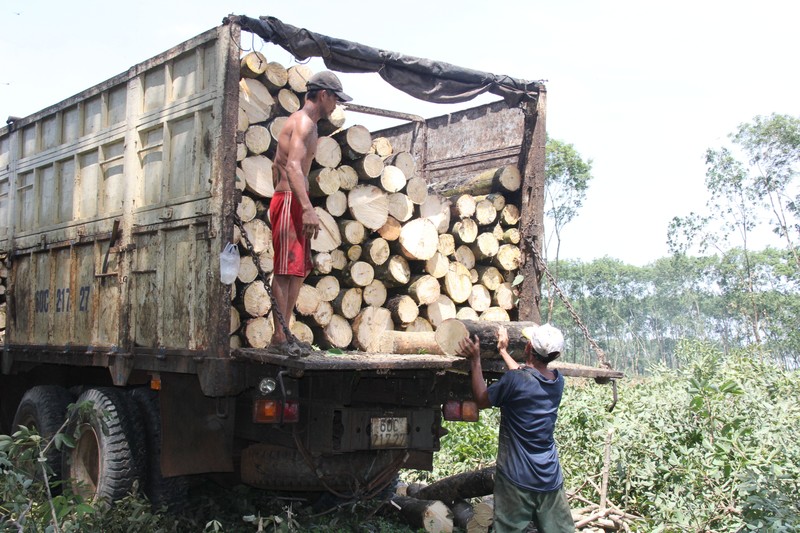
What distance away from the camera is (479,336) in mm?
4082

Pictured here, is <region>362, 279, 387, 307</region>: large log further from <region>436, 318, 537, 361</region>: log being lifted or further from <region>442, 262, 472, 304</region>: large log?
<region>436, 318, 537, 361</region>: log being lifted

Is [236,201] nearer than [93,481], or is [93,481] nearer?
[236,201]

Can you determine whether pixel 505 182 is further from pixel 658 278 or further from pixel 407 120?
pixel 658 278

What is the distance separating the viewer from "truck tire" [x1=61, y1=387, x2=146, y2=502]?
465 centimetres

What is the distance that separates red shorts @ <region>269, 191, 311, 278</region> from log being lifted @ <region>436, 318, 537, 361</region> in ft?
3.05

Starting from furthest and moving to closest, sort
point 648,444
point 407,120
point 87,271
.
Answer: point 407,120, point 648,444, point 87,271

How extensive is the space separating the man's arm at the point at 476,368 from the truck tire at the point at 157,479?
82.8 inches

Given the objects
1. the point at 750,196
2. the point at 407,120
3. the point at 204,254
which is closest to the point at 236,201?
the point at 204,254

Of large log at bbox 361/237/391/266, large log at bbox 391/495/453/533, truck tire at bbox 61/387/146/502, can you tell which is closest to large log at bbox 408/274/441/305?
large log at bbox 361/237/391/266

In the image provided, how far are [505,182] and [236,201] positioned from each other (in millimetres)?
2416

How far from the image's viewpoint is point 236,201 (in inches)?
169

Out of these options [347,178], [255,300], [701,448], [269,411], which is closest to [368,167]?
[347,178]

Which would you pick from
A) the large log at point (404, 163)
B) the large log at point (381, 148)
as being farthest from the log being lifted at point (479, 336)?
the large log at point (381, 148)

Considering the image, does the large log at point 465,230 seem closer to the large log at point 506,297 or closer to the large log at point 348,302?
the large log at point 506,297
